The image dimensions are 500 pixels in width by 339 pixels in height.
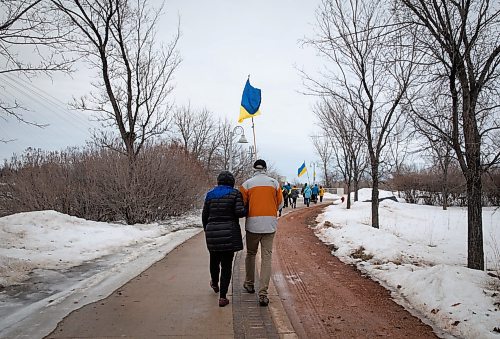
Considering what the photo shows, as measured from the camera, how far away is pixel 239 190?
18.0 ft

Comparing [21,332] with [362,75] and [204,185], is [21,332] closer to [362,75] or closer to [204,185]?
[362,75]

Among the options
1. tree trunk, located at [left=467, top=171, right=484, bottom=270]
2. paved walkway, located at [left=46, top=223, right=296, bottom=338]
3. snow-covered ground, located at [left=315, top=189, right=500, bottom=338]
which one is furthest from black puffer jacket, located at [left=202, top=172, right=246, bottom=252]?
tree trunk, located at [left=467, top=171, right=484, bottom=270]

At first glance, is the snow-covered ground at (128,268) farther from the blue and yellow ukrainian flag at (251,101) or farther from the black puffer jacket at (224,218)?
the blue and yellow ukrainian flag at (251,101)

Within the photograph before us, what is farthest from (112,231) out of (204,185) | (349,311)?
(204,185)

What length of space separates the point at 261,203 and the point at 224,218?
582 millimetres

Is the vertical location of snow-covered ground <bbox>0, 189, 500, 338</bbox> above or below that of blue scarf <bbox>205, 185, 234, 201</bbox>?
below

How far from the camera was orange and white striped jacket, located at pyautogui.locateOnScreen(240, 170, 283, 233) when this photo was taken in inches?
210

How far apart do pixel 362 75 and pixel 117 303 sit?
11.1 meters

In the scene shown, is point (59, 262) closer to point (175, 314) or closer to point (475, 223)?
point (175, 314)

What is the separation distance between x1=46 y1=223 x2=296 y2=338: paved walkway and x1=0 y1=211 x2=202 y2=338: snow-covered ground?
1.04 ft

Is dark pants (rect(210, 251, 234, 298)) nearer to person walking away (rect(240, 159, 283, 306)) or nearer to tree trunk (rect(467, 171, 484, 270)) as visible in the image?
person walking away (rect(240, 159, 283, 306))

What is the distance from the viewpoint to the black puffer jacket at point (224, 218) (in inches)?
202

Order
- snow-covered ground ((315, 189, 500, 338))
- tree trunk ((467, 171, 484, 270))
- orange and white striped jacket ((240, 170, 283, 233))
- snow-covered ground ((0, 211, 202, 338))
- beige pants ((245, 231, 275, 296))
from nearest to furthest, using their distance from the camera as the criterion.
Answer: snow-covered ground ((315, 189, 500, 338)) < snow-covered ground ((0, 211, 202, 338)) < beige pants ((245, 231, 275, 296)) < orange and white striped jacket ((240, 170, 283, 233)) < tree trunk ((467, 171, 484, 270))

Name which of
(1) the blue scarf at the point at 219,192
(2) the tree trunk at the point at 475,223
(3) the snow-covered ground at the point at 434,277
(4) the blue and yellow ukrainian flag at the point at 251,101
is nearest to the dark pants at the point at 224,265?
(1) the blue scarf at the point at 219,192
